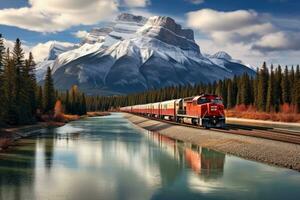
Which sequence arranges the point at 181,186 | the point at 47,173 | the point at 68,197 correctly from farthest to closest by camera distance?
the point at 47,173 → the point at 181,186 → the point at 68,197

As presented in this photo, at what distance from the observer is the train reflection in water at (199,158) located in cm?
3110

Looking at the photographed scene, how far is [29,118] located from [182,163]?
5725 centimetres

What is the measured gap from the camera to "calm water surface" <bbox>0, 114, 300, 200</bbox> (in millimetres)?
23703

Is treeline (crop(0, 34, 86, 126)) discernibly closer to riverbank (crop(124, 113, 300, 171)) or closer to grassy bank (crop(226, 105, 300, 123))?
riverbank (crop(124, 113, 300, 171))

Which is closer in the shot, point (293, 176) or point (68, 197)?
point (68, 197)

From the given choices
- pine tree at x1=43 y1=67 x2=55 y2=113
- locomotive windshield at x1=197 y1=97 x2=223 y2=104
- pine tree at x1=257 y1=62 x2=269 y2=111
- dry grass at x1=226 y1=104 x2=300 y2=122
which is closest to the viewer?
locomotive windshield at x1=197 y1=97 x2=223 y2=104

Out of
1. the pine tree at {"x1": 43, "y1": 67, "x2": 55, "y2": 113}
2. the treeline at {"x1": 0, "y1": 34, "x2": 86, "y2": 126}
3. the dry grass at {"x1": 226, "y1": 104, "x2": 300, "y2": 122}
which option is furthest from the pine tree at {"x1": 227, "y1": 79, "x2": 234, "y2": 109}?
the treeline at {"x1": 0, "y1": 34, "x2": 86, "y2": 126}

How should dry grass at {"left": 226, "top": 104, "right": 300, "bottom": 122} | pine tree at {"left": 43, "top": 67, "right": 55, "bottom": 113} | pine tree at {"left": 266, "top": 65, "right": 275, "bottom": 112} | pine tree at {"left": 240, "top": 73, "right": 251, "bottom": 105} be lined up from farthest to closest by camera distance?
1. pine tree at {"left": 240, "top": 73, "right": 251, "bottom": 105}
2. pine tree at {"left": 266, "top": 65, "right": 275, "bottom": 112}
3. pine tree at {"left": 43, "top": 67, "right": 55, "bottom": 113}
4. dry grass at {"left": 226, "top": 104, "right": 300, "bottom": 122}

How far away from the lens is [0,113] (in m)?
66.8

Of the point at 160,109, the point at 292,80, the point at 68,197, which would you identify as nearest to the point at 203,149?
the point at 68,197

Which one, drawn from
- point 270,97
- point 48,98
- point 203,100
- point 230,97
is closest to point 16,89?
point 48,98

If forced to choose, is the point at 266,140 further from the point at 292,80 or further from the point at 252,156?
the point at 292,80

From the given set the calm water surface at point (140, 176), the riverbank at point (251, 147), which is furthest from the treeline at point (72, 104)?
the calm water surface at point (140, 176)

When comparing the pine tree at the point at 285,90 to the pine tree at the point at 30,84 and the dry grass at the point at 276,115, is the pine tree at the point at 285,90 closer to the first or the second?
the dry grass at the point at 276,115
